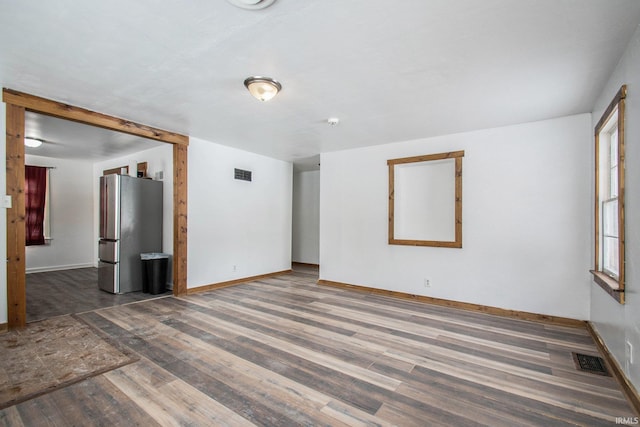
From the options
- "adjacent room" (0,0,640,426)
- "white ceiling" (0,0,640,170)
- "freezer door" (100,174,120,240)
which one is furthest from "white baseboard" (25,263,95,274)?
"white ceiling" (0,0,640,170)

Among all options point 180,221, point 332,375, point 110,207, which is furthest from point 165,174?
point 332,375

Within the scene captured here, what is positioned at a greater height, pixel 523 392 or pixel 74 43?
pixel 74 43

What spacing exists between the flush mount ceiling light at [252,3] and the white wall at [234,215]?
3.60 metres

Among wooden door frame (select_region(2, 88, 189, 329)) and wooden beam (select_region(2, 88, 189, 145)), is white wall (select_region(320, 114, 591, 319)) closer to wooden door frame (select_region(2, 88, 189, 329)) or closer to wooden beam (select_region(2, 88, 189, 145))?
wooden beam (select_region(2, 88, 189, 145))

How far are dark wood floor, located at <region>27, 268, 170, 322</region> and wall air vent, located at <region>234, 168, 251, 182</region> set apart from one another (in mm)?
2512

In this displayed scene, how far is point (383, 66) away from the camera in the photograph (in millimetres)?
2549

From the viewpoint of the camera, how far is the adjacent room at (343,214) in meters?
2.00

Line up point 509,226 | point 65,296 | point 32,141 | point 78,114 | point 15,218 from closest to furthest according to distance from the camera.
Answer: point 15,218, point 78,114, point 509,226, point 65,296, point 32,141

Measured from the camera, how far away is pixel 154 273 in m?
4.97

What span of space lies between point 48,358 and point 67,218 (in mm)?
6088

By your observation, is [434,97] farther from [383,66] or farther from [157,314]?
[157,314]

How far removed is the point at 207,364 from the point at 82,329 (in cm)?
186

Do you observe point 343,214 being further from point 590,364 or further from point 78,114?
point 78,114

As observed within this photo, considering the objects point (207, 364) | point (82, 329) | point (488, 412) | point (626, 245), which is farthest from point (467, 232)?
point (82, 329)
